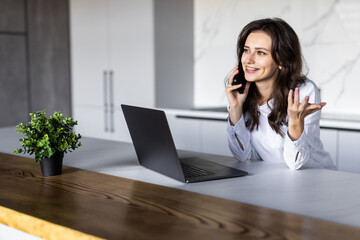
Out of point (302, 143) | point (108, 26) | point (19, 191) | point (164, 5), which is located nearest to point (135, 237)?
point (19, 191)

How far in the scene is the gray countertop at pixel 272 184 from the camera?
1262 mm

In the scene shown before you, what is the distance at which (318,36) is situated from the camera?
3824 millimetres

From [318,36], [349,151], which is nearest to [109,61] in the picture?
[318,36]

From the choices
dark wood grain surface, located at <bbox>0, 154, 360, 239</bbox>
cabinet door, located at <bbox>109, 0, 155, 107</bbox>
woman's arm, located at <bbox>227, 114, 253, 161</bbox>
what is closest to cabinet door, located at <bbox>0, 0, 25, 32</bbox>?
cabinet door, located at <bbox>109, 0, 155, 107</bbox>

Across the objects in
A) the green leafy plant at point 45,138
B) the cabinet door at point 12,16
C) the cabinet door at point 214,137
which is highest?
the cabinet door at point 12,16

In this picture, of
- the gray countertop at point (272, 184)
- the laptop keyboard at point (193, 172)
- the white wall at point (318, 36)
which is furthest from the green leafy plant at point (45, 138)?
the white wall at point (318, 36)

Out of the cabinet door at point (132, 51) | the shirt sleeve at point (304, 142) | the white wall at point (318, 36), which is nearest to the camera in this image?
the shirt sleeve at point (304, 142)

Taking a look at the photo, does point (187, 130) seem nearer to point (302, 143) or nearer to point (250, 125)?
point (250, 125)

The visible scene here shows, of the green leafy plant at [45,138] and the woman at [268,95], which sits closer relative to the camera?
the green leafy plant at [45,138]

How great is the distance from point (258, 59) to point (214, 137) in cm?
172

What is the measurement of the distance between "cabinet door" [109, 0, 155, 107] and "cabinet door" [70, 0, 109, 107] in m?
0.14

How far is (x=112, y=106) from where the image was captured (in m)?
4.80

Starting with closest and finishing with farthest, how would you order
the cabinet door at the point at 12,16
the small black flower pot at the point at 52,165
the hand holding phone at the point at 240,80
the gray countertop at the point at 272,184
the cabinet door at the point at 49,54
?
the gray countertop at the point at 272,184, the small black flower pot at the point at 52,165, the hand holding phone at the point at 240,80, the cabinet door at the point at 12,16, the cabinet door at the point at 49,54

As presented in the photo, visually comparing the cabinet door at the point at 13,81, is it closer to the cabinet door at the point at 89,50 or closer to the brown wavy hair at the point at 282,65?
the cabinet door at the point at 89,50
